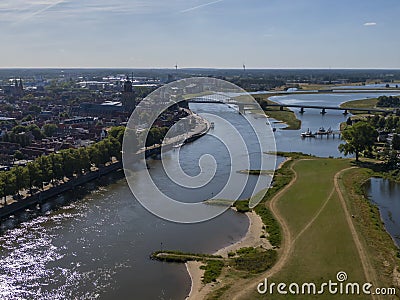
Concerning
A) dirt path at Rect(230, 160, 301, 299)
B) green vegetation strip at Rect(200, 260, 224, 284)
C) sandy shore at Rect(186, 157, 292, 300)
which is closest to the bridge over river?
dirt path at Rect(230, 160, 301, 299)

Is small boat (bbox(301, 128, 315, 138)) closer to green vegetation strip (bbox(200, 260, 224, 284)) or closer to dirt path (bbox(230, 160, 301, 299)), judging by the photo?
dirt path (bbox(230, 160, 301, 299))

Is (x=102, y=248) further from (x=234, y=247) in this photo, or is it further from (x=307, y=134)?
(x=307, y=134)

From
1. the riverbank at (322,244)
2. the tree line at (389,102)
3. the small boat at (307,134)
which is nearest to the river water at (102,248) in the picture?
the riverbank at (322,244)

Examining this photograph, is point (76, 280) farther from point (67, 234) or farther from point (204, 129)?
point (204, 129)

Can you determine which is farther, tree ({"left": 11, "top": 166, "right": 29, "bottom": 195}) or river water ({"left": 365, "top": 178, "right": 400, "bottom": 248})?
tree ({"left": 11, "top": 166, "right": 29, "bottom": 195})

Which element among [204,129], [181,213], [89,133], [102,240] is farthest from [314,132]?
[102,240]
